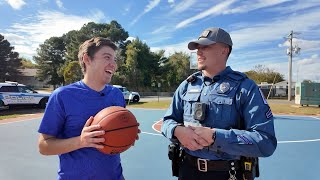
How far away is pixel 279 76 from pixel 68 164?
2875 inches

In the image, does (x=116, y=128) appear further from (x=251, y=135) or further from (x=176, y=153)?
(x=251, y=135)

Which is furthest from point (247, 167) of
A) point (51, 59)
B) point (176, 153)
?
point (51, 59)

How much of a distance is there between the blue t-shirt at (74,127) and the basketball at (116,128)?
15 centimetres

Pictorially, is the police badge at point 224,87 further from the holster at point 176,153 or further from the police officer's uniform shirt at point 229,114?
the holster at point 176,153

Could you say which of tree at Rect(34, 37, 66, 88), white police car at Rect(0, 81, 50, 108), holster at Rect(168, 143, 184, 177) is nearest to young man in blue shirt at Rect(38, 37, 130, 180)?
holster at Rect(168, 143, 184, 177)

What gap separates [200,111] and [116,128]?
68cm

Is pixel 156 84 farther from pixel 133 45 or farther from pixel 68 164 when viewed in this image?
pixel 68 164

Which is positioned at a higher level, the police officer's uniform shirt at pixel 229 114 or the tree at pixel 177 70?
the tree at pixel 177 70

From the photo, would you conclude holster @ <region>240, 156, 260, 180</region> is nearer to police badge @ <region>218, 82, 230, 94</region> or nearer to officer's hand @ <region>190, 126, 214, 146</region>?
officer's hand @ <region>190, 126, 214, 146</region>

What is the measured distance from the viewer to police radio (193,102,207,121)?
8.19 ft

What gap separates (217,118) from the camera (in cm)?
248

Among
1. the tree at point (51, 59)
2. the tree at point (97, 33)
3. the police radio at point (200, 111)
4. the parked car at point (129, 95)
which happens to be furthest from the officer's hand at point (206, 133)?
the tree at point (51, 59)

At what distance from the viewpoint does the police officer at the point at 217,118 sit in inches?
88.8

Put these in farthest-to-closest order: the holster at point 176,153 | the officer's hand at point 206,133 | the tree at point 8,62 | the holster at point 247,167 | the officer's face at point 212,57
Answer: the tree at point 8,62, the holster at point 176,153, the officer's face at point 212,57, the holster at point 247,167, the officer's hand at point 206,133
